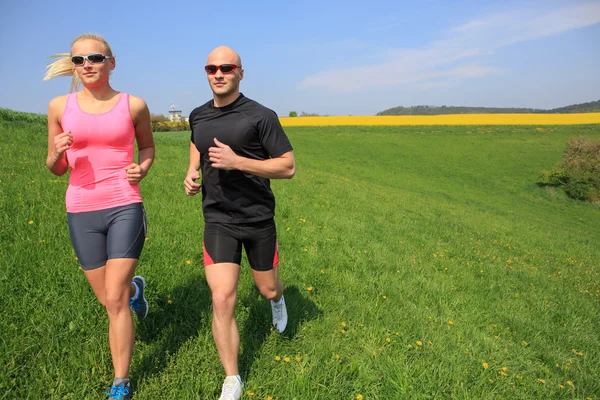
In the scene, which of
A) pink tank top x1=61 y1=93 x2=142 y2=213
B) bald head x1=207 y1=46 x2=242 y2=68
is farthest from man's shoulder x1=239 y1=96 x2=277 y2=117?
pink tank top x1=61 y1=93 x2=142 y2=213

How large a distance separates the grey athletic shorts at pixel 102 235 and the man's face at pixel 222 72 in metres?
1.10

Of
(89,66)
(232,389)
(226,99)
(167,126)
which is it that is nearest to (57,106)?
(89,66)

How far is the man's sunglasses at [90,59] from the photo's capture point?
8.06ft

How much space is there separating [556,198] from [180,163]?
25.6 metres

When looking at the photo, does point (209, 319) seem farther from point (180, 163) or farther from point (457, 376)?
point (180, 163)

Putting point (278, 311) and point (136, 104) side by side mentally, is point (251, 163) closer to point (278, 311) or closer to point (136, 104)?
point (136, 104)

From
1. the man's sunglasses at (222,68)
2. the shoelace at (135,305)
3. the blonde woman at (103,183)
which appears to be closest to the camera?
the blonde woman at (103,183)

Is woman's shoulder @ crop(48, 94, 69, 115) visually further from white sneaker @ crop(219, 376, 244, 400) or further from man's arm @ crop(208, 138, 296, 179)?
white sneaker @ crop(219, 376, 244, 400)

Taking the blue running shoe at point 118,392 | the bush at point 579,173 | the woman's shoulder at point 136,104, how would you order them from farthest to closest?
1. the bush at point 579,173
2. the woman's shoulder at point 136,104
3. the blue running shoe at point 118,392

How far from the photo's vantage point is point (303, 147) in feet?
115

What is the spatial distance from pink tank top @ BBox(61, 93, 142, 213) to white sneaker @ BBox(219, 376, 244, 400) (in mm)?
1401

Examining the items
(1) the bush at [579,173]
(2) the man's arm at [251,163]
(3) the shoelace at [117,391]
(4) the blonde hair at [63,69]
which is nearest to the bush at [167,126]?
(1) the bush at [579,173]

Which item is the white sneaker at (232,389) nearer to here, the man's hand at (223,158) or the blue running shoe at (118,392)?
the blue running shoe at (118,392)

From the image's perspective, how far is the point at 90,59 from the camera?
2459mm
